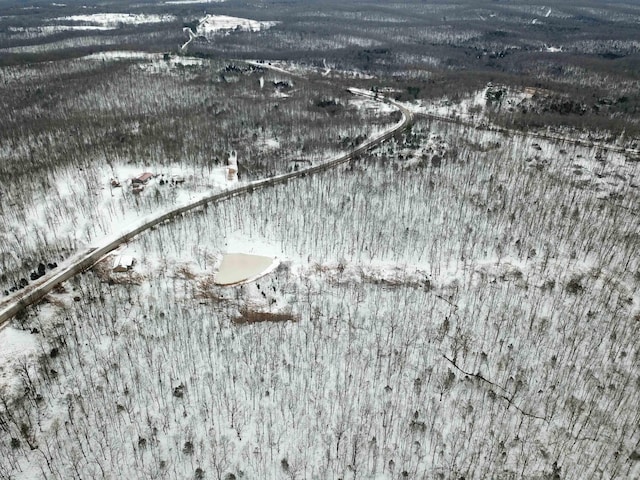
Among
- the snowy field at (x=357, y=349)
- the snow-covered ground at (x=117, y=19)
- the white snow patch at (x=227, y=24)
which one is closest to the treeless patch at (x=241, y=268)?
the snowy field at (x=357, y=349)

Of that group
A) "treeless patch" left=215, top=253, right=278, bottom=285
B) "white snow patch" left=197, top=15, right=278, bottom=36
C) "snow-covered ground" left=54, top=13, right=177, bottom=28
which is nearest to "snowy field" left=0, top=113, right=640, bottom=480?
"treeless patch" left=215, top=253, right=278, bottom=285

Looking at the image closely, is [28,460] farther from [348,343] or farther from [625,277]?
[625,277]

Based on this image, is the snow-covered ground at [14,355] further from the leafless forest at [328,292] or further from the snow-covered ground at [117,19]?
the snow-covered ground at [117,19]

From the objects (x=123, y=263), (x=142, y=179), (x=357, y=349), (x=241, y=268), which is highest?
(x=142, y=179)

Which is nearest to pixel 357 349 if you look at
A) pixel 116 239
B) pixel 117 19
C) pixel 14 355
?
pixel 14 355

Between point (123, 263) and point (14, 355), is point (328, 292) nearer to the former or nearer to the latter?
point (123, 263)

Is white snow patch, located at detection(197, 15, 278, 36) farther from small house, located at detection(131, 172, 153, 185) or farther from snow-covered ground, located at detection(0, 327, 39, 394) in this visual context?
snow-covered ground, located at detection(0, 327, 39, 394)

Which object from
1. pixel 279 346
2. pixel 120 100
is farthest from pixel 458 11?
pixel 279 346

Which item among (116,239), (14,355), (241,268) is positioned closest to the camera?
(14,355)
